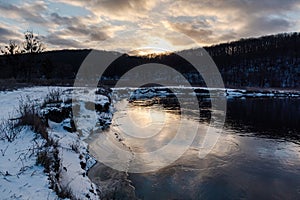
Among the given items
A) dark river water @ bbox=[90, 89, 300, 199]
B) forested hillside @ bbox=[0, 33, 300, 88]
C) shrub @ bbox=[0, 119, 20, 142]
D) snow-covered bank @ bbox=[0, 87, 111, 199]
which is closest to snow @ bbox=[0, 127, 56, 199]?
snow-covered bank @ bbox=[0, 87, 111, 199]

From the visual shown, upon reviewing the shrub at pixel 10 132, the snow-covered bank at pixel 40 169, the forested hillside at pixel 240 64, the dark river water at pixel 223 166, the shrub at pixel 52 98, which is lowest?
the dark river water at pixel 223 166

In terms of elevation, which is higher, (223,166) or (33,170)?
(33,170)

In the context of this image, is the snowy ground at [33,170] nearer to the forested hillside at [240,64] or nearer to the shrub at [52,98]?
the shrub at [52,98]

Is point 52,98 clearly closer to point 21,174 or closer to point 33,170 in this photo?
point 33,170

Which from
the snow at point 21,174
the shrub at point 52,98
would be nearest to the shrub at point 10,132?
the snow at point 21,174

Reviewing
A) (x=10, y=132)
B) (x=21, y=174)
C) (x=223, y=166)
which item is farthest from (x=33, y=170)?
(x=223, y=166)

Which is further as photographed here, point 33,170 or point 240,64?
point 240,64

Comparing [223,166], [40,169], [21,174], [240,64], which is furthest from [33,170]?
[240,64]

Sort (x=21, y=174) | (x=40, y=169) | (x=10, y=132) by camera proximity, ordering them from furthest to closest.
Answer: (x=10, y=132) → (x=40, y=169) → (x=21, y=174)

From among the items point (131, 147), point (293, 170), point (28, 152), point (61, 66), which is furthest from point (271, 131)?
point (61, 66)

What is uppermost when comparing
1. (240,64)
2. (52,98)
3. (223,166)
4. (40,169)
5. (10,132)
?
(240,64)

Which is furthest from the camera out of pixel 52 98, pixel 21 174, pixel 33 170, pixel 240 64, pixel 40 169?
pixel 240 64

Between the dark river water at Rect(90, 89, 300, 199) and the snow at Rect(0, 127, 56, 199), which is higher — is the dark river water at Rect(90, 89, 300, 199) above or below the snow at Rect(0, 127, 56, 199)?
below

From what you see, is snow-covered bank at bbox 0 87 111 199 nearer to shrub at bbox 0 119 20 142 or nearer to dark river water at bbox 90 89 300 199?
shrub at bbox 0 119 20 142
